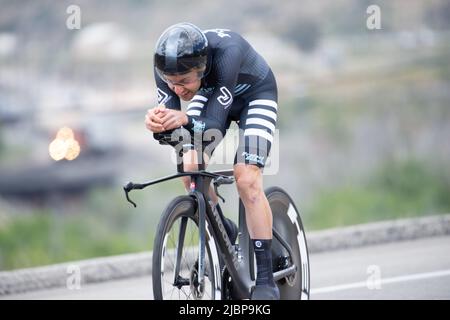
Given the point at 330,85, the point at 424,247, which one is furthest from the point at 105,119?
the point at 424,247

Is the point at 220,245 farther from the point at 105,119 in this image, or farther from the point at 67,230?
the point at 105,119

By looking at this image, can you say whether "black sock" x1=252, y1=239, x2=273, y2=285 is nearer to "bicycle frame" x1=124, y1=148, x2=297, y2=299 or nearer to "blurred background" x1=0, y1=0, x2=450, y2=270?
"bicycle frame" x1=124, y1=148, x2=297, y2=299

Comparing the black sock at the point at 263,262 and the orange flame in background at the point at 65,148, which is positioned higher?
the orange flame in background at the point at 65,148

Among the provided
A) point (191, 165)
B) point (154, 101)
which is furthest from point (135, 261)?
point (154, 101)

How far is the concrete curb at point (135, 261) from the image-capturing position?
25.9 ft

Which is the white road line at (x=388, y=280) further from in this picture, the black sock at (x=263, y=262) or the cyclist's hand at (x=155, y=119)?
the cyclist's hand at (x=155, y=119)

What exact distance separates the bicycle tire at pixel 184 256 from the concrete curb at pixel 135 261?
2.53 metres

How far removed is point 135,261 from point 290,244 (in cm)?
231

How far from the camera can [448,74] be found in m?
30.6

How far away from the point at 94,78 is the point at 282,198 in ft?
88.6

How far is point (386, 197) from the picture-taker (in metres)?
18.9

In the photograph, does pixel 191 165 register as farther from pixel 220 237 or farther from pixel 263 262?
pixel 263 262

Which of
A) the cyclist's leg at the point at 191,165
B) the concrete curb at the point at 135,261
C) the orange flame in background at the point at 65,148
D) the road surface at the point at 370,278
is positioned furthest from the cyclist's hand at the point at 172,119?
the concrete curb at the point at 135,261
